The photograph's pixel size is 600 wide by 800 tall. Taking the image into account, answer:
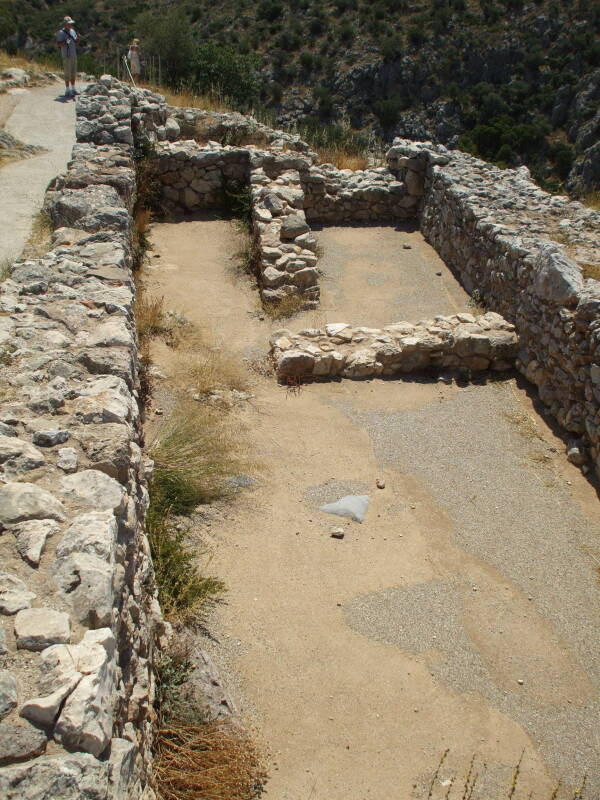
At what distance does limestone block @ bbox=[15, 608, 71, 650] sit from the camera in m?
2.34

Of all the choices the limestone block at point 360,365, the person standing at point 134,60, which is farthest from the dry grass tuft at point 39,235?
the person standing at point 134,60

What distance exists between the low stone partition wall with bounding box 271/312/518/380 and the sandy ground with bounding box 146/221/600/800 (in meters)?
0.24

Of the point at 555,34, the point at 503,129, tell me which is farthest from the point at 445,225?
the point at 555,34

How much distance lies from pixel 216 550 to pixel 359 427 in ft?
7.07

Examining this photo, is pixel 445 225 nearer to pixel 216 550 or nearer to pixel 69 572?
pixel 216 550

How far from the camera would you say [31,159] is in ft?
36.7

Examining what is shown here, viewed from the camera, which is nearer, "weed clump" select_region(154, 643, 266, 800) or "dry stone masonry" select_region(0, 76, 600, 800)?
"dry stone masonry" select_region(0, 76, 600, 800)

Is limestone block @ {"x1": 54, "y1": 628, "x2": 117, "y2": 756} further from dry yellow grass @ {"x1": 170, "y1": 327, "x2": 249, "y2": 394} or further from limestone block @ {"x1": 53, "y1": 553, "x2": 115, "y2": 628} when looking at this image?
dry yellow grass @ {"x1": 170, "y1": 327, "x2": 249, "y2": 394}

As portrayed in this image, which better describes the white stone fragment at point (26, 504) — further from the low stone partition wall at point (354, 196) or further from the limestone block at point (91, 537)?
the low stone partition wall at point (354, 196)

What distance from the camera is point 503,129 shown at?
36156 millimetres

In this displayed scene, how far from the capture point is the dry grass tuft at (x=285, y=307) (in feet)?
27.4

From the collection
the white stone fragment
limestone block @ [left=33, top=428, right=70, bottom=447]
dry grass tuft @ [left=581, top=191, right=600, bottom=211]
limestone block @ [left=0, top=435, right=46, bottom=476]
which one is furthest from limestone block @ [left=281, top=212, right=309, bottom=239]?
the white stone fragment

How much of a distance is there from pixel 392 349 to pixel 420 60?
4141 centimetres

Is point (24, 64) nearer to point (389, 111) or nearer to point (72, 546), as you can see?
point (72, 546)
